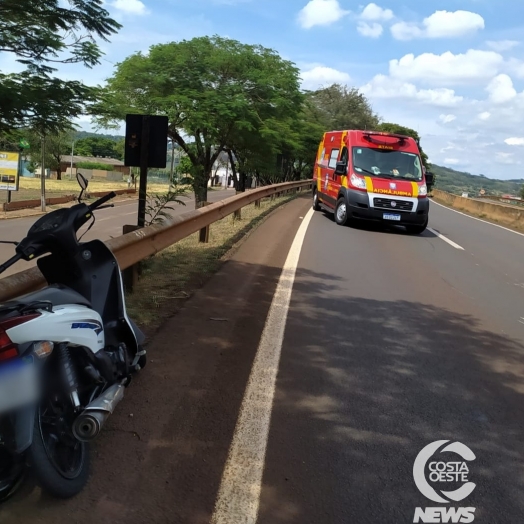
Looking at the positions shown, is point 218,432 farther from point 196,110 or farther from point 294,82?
point 294,82

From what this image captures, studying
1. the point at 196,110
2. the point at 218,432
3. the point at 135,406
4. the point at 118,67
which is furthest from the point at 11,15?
the point at 118,67

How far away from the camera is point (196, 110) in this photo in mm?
23219

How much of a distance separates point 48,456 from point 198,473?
804 mm

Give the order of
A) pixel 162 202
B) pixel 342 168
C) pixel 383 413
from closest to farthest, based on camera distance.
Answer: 1. pixel 383 413
2. pixel 162 202
3. pixel 342 168

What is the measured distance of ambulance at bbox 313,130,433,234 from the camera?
14164 mm

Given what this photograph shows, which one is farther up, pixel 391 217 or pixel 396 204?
pixel 396 204

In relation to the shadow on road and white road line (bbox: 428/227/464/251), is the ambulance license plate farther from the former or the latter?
the shadow on road

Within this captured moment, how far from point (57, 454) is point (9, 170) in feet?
102

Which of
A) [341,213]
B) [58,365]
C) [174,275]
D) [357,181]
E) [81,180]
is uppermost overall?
[81,180]

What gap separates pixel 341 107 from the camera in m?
56.8

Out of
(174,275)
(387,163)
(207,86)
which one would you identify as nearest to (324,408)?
(174,275)

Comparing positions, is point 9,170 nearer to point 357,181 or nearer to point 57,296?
point 357,181

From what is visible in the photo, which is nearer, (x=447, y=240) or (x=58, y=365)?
(x=58, y=365)

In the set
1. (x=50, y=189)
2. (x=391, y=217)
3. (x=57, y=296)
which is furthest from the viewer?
(x=50, y=189)
